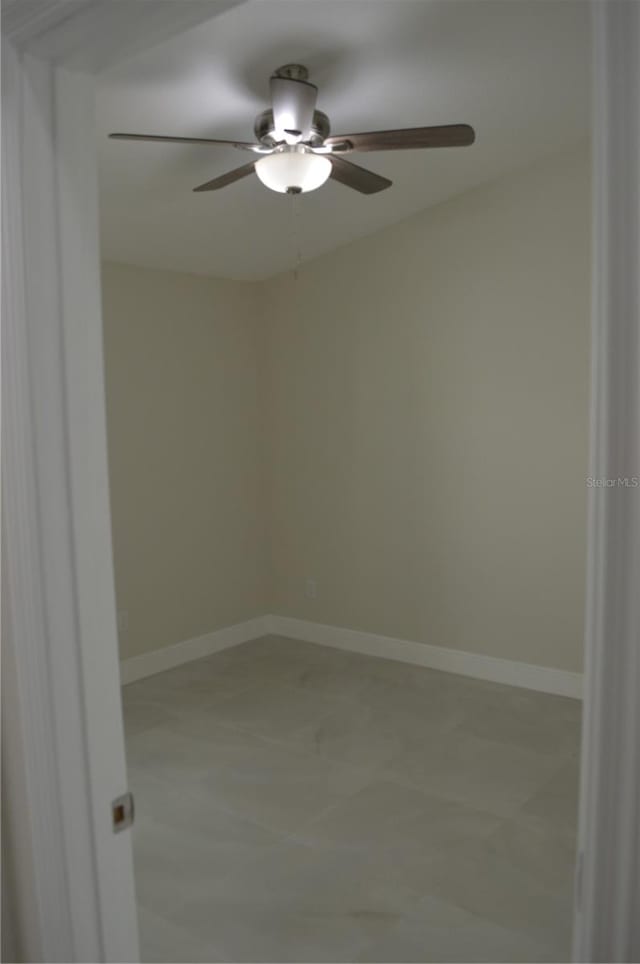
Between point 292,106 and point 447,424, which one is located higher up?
point 292,106

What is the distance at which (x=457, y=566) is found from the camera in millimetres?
4551

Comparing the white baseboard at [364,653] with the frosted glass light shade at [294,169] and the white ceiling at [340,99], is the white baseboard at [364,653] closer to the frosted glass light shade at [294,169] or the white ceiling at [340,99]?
the white ceiling at [340,99]

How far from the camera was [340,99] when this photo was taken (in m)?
3.02

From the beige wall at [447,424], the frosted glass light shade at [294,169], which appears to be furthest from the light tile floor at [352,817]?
the frosted glass light shade at [294,169]

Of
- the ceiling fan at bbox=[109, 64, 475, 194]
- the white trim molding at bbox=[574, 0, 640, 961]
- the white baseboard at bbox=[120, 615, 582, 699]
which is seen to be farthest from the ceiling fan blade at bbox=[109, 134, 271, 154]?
the white baseboard at bbox=[120, 615, 582, 699]

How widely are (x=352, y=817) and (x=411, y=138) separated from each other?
249cm

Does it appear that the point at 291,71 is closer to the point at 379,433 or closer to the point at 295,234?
the point at 295,234

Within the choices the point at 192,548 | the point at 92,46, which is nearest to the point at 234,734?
the point at 192,548

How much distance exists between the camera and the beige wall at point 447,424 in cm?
411

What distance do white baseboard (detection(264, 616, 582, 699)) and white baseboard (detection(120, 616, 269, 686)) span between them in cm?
17

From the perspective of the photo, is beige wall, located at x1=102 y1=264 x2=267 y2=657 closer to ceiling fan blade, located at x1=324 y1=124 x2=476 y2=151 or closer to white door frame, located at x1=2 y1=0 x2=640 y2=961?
ceiling fan blade, located at x1=324 y1=124 x2=476 y2=151

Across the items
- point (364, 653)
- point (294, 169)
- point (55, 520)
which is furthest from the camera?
point (364, 653)

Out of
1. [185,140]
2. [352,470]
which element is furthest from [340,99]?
[352,470]

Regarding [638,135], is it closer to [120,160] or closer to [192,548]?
[120,160]
